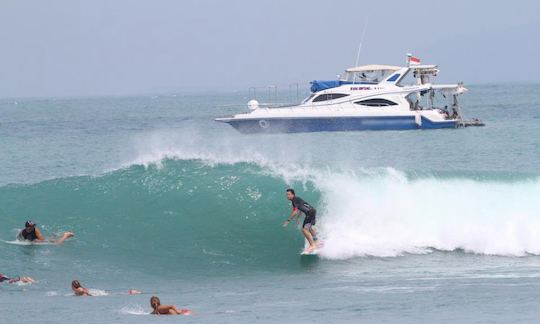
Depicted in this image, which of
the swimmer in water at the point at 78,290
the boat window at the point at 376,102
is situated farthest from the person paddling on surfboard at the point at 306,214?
the boat window at the point at 376,102

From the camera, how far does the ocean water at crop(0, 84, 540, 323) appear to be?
15430mm

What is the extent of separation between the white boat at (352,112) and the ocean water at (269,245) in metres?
22.2

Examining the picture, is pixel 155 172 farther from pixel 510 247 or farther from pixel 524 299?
pixel 524 299

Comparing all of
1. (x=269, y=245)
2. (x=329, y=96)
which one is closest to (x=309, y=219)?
(x=269, y=245)

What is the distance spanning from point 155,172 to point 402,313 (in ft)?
44.8

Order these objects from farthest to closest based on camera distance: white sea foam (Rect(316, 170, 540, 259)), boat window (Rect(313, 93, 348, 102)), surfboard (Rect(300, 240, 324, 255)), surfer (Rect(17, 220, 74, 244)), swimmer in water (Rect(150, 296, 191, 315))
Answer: boat window (Rect(313, 93, 348, 102)), surfer (Rect(17, 220, 74, 244)), white sea foam (Rect(316, 170, 540, 259)), surfboard (Rect(300, 240, 324, 255)), swimmer in water (Rect(150, 296, 191, 315))

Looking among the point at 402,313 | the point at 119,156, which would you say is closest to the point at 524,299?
the point at 402,313

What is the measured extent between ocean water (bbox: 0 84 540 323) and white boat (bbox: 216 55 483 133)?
72.8 feet

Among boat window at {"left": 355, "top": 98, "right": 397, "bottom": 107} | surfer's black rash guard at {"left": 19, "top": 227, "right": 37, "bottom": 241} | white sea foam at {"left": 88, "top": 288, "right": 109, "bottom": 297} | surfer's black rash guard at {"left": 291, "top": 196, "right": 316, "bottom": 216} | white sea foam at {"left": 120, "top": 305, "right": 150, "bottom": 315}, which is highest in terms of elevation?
boat window at {"left": 355, "top": 98, "right": 397, "bottom": 107}

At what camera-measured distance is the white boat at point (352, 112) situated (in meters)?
50.4

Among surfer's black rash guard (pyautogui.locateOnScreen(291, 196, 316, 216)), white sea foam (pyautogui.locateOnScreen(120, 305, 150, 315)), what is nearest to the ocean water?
white sea foam (pyautogui.locateOnScreen(120, 305, 150, 315))

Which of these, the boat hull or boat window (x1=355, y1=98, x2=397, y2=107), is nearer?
the boat hull

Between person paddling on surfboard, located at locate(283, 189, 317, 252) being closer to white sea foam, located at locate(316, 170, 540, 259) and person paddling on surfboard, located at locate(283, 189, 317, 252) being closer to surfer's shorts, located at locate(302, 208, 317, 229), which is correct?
surfer's shorts, located at locate(302, 208, 317, 229)

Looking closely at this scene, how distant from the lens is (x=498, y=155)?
4175 cm
